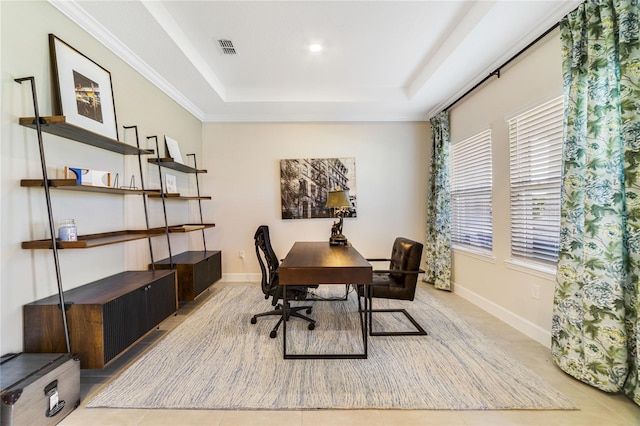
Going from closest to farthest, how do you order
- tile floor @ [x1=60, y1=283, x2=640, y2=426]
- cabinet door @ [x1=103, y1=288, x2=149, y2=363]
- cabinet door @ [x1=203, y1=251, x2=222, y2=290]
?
tile floor @ [x1=60, y1=283, x2=640, y2=426] → cabinet door @ [x1=103, y1=288, x2=149, y2=363] → cabinet door @ [x1=203, y1=251, x2=222, y2=290]

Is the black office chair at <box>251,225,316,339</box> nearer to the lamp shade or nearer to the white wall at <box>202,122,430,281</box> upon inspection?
the lamp shade

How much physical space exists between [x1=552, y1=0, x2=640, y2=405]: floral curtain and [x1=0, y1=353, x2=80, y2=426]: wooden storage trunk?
10.9 feet

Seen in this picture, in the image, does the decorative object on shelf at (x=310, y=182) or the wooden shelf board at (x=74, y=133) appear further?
the decorative object on shelf at (x=310, y=182)

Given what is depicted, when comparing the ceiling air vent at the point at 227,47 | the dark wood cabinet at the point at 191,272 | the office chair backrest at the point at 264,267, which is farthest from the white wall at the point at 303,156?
the office chair backrest at the point at 264,267

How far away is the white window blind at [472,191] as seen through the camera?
332 centimetres

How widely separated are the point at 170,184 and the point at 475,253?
4103 millimetres

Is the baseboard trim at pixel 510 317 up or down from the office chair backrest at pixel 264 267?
down

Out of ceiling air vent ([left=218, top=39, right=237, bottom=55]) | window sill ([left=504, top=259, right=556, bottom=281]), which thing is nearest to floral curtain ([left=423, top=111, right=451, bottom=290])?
window sill ([left=504, top=259, right=556, bottom=281])

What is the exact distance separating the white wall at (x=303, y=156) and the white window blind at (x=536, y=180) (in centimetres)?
185

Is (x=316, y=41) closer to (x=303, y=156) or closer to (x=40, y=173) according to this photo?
(x=303, y=156)

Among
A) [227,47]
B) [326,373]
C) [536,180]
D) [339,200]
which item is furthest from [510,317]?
[227,47]

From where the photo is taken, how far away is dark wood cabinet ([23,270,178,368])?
5.74 feet

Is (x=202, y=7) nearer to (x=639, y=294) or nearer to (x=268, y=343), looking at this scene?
(x=268, y=343)

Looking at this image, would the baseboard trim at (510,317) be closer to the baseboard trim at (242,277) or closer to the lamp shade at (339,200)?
the lamp shade at (339,200)
